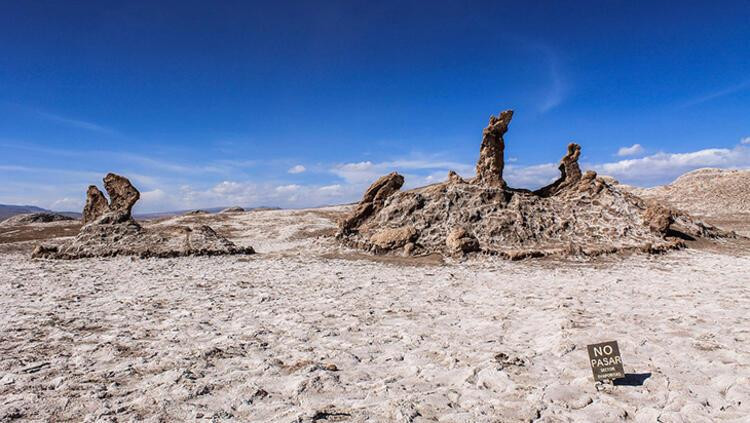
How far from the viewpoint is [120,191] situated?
23.0 meters

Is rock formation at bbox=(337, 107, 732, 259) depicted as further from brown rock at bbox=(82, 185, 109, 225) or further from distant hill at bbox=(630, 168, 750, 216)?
distant hill at bbox=(630, 168, 750, 216)

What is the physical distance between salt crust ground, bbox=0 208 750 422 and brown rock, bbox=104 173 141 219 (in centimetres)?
996

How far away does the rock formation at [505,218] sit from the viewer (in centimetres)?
1784

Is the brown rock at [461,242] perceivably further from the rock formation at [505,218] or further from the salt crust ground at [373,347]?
the salt crust ground at [373,347]

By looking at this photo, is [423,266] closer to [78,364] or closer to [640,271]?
[640,271]

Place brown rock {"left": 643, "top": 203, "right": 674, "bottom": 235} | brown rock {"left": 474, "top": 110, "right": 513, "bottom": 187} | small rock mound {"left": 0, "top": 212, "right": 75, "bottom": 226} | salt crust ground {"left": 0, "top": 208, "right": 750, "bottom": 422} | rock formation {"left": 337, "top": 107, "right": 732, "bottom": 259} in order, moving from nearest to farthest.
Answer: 1. salt crust ground {"left": 0, "top": 208, "right": 750, "bottom": 422}
2. rock formation {"left": 337, "top": 107, "right": 732, "bottom": 259}
3. brown rock {"left": 643, "top": 203, "right": 674, "bottom": 235}
4. brown rock {"left": 474, "top": 110, "right": 513, "bottom": 187}
5. small rock mound {"left": 0, "top": 212, "right": 75, "bottom": 226}

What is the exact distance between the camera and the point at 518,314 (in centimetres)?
885

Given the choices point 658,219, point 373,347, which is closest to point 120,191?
point 373,347

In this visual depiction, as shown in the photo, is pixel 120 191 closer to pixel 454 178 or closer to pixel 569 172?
pixel 454 178

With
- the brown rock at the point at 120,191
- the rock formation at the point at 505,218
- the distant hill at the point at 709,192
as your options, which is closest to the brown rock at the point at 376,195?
the rock formation at the point at 505,218

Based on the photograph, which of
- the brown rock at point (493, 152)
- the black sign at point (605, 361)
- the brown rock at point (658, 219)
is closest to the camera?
the black sign at point (605, 361)

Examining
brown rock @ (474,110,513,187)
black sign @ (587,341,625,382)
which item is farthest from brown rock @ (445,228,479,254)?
black sign @ (587,341,625,382)

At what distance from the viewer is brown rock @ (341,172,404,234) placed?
74.9ft

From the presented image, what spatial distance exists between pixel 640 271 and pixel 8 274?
22.0 metres
